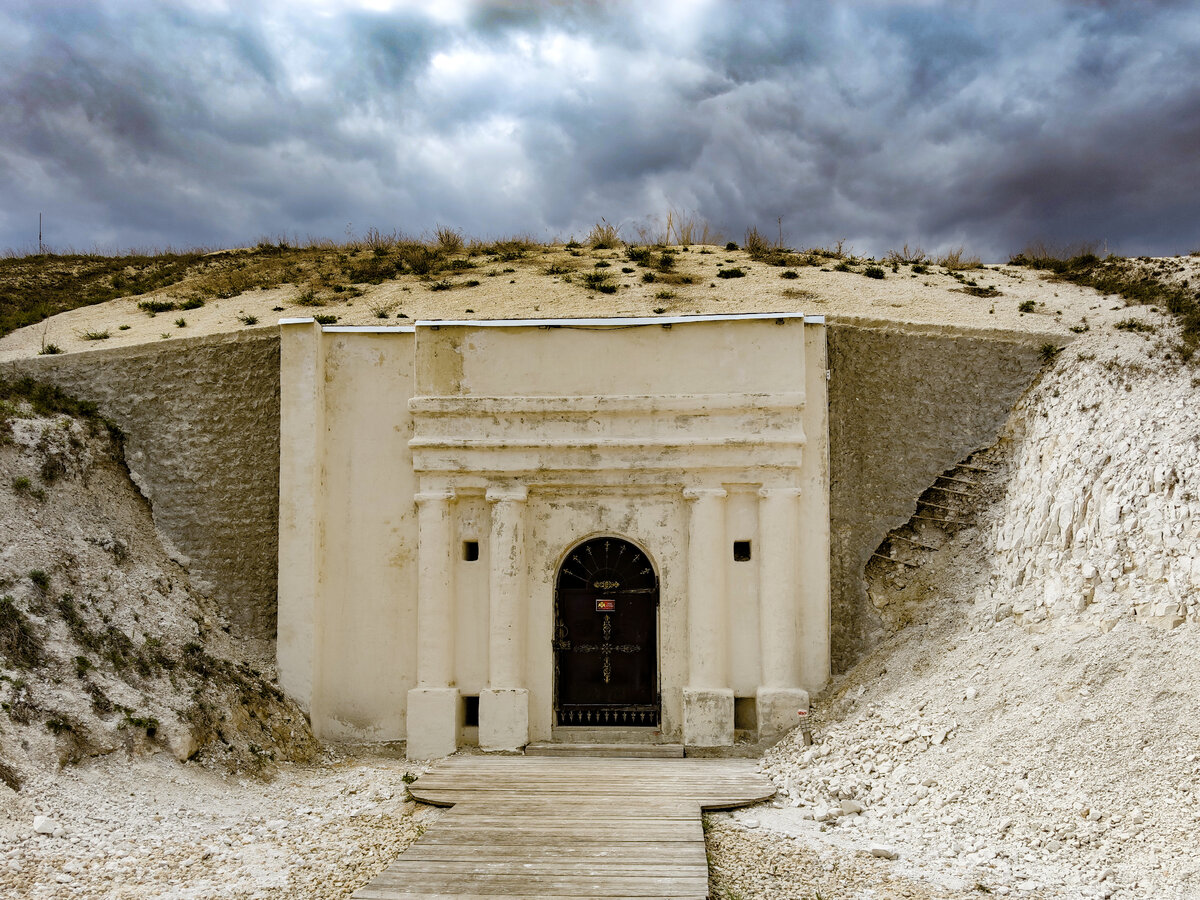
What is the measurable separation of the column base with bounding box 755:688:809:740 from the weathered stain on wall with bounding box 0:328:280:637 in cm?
667

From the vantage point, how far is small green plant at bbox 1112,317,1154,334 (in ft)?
43.2

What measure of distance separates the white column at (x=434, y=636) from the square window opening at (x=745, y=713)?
3.67 metres

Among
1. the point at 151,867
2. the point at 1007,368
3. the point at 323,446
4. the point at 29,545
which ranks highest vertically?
the point at 1007,368

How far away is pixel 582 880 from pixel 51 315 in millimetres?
18249

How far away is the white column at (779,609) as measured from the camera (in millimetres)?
11953

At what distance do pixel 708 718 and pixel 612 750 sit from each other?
129 centimetres

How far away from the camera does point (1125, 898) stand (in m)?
6.97

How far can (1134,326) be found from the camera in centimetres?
1331

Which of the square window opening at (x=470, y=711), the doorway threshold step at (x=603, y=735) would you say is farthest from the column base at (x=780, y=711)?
the square window opening at (x=470, y=711)

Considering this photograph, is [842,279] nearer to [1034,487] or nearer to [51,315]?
[1034,487]

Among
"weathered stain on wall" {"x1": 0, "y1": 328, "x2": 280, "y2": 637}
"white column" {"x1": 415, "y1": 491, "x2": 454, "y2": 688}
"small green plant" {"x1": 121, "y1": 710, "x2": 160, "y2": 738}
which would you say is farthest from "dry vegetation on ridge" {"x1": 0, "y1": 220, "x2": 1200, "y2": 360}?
"small green plant" {"x1": 121, "y1": 710, "x2": 160, "y2": 738}

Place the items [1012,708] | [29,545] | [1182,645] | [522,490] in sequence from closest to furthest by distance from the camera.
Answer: [1182,645] → [1012,708] → [29,545] → [522,490]

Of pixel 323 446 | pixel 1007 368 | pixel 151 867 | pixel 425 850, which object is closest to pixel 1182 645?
pixel 1007 368

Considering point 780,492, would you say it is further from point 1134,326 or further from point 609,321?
point 1134,326
